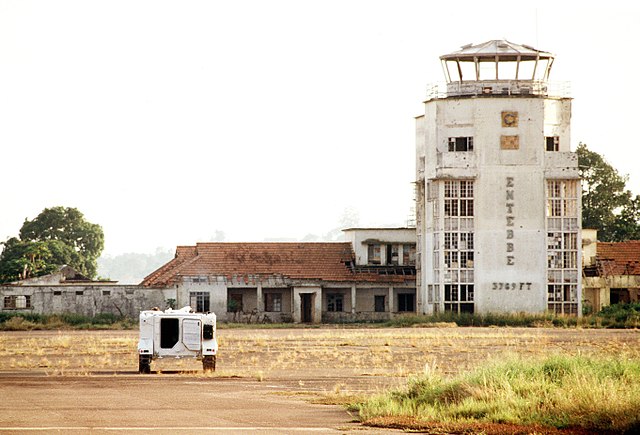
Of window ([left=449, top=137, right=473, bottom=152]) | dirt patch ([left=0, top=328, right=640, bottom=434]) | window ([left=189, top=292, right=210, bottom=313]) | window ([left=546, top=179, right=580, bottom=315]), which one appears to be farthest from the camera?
window ([left=189, top=292, right=210, bottom=313])

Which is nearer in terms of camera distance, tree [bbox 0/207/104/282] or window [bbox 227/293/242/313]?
window [bbox 227/293/242/313]

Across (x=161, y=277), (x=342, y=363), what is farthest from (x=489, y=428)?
(x=161, y=277)

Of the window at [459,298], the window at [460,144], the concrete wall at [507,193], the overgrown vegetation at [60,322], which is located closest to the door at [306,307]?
the concrete wall at [507,193]

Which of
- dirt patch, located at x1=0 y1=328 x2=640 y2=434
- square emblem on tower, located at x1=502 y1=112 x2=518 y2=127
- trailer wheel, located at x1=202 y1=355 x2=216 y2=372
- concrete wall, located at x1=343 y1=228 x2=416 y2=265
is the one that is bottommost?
dirt patch, located at x1=0 y1=328 x2=640 y2=434

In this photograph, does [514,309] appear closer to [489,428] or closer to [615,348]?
[615,348]

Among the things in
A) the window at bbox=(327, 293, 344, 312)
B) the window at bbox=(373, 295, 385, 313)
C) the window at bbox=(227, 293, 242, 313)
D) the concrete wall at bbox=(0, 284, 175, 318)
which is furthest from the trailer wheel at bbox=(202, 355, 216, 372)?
the window at bbox=(373, 295, 385, 313)

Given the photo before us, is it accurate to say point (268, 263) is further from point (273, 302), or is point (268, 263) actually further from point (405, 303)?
point (405, 303)

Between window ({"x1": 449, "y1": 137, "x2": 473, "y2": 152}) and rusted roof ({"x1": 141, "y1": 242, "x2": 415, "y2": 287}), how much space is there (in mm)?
9294

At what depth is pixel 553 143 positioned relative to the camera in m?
78.4

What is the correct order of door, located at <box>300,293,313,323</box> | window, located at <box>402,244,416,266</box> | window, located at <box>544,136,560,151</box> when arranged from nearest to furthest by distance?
1. window, located at <box>544,136,560,151</box>
2. door, located at <box>300,293,313,323</box>
3. window, located at <box>402,244,416,266</box>

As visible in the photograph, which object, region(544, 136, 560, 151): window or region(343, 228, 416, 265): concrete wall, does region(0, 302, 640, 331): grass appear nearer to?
region(343, 228, 416, 265): concrete wall

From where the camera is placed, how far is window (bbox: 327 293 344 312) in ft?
269

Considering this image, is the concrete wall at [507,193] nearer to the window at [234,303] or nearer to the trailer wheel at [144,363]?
the window at [234,303]

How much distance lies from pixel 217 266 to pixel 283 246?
6.03m
